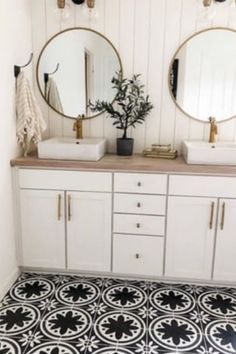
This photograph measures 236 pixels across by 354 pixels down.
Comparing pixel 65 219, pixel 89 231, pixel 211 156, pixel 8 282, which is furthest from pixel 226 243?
pixel 8 282

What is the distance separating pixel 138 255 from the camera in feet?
8.07

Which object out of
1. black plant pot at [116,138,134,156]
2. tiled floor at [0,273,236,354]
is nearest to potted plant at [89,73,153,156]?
black plant pot at [116,138,134,156]

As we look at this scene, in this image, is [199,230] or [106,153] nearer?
[199,230]

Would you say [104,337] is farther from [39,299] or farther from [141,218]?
[141,218]

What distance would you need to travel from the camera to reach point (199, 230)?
2.37 metres

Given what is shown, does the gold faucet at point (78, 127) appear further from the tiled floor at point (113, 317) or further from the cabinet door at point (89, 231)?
the tiled floor at point (113, 317)

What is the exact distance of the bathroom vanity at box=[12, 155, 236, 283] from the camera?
2.31m

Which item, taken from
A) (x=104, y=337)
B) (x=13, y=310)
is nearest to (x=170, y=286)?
(x=104, y=337)

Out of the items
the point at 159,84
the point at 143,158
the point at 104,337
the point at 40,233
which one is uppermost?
the point at 159,84

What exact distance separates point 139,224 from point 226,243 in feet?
2.06

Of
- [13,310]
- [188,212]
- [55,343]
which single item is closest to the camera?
[55,343]

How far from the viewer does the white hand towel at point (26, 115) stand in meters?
2.40

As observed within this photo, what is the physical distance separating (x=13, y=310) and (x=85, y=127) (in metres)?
1.49

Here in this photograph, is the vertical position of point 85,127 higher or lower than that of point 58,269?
higher
